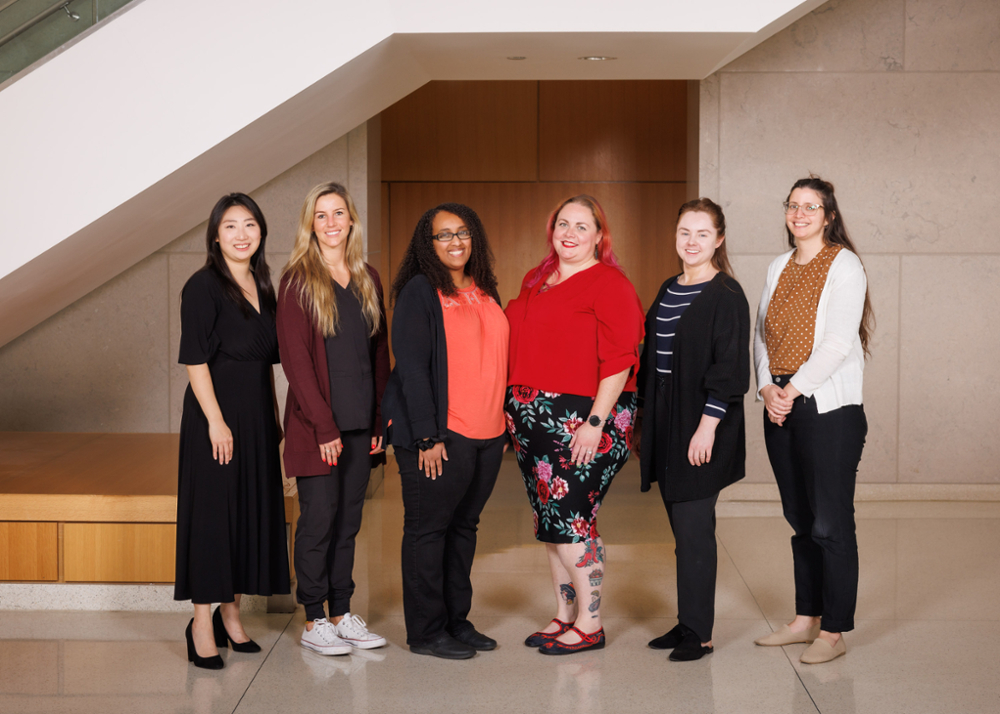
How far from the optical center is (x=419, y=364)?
3057 mm

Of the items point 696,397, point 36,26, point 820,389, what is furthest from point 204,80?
point 820,389

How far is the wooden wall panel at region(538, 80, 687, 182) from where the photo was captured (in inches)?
293

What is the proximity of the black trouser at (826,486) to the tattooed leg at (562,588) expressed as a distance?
85cm

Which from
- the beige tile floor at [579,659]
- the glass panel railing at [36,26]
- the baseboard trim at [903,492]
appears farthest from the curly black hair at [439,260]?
the baseboard trim at [903,492]

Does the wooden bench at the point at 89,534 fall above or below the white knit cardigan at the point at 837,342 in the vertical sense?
below

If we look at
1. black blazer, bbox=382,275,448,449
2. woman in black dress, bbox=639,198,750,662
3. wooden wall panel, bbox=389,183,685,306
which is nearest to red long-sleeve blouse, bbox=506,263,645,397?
woman in black dress, bbox=639,198,750,662

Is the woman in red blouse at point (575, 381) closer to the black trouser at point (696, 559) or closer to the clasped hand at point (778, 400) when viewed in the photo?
the black trouser at point (696, 559)

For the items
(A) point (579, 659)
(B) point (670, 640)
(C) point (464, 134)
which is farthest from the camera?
(C) point (464, 134)

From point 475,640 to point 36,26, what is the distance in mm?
3007

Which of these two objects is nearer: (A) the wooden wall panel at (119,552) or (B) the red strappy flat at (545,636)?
(B) the red strappy flat at (545,636)

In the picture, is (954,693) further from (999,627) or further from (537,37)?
(537,37)

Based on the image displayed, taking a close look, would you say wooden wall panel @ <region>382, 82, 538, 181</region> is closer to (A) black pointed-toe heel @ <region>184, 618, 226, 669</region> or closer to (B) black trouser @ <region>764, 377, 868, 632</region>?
(B) black trouser @ <region>764, 377, 868, 632</region>

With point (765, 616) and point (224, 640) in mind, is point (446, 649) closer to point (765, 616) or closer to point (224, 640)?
point (224, 640)

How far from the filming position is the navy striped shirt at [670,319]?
3158 mm
